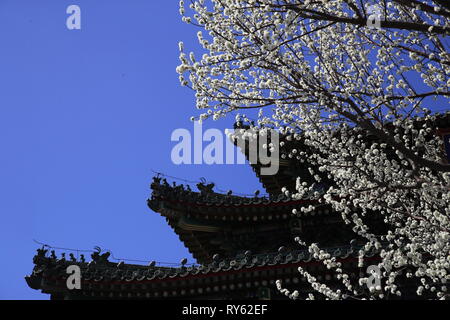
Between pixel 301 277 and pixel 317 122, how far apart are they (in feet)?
20.1

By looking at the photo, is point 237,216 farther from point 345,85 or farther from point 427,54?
point 427,54

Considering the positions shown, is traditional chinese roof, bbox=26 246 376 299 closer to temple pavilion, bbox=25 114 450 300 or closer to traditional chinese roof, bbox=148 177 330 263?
temple pavilion, bbox=25 114 450 300

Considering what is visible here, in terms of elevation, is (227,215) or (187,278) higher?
(227,215)

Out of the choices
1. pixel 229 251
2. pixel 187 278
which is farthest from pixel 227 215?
pixel 187 278

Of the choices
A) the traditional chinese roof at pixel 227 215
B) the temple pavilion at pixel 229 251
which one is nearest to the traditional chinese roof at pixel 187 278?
the temple pavilion at pixel 229 251

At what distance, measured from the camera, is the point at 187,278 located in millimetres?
13094

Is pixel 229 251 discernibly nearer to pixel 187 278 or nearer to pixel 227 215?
pixel 227 215

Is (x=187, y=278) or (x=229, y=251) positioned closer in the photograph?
(x=187, y=278)

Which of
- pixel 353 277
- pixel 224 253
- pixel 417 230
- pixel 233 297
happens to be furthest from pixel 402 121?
pixel 224 253

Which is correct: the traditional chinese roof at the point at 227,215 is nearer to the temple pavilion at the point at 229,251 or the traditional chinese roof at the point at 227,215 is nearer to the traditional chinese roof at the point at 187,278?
the temple pavilion at the point at 229,251

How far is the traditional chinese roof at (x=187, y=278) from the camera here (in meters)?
12.6

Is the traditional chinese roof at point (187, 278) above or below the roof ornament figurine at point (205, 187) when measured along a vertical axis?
below

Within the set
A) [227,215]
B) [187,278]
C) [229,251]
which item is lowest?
[187,278]

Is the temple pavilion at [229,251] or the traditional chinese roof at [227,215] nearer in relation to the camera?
the temple pavilion at [229,251]
